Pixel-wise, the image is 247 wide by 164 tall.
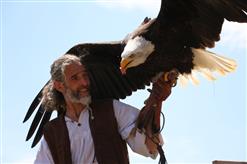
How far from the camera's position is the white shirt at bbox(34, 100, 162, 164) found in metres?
2.72

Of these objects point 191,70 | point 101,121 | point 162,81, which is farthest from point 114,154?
point 191,70

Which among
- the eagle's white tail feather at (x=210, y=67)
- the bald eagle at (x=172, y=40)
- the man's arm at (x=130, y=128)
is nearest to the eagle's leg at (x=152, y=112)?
the man's arm at (x=130, y=128)

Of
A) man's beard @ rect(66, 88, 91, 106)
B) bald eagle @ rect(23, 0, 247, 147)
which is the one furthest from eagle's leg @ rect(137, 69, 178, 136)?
bald eagle @ rect(23, 0, 247, 147)

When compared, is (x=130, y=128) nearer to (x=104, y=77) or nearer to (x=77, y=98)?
(x=77, y=98)

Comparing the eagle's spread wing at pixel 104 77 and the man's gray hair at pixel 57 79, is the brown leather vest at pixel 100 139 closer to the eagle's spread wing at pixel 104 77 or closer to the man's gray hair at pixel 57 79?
the man's gray hair at pixel 57 79

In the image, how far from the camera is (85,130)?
2.79 metres

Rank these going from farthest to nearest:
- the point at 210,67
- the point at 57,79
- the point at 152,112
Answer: the point at 210,67 → the point at 57,79 → the point at 152,112

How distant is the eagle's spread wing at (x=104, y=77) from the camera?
4746 millimetres

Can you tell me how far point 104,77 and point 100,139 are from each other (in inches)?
95.2

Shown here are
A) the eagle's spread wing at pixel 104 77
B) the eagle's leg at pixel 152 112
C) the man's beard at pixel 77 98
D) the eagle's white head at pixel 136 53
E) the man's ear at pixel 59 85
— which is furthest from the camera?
the eagle's spread wing at pixel 104 77

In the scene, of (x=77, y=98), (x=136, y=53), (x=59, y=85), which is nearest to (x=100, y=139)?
(x=77, y=98)

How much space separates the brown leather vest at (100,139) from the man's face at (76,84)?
0.27 ft

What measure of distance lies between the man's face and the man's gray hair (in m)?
0.04

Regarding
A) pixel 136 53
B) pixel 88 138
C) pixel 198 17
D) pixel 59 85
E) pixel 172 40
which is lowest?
pixel 88 138
